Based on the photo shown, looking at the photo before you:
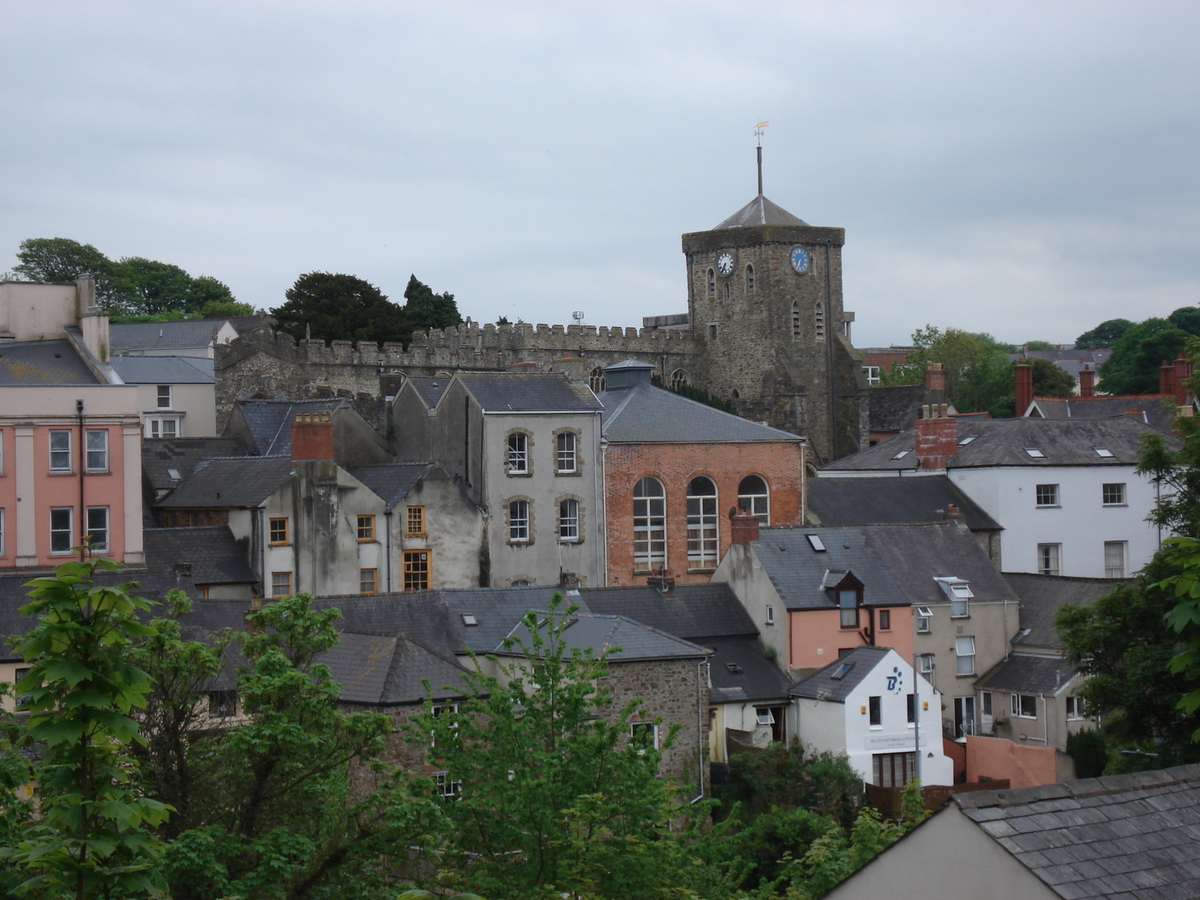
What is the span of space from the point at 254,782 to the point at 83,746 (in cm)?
622

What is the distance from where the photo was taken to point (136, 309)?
94.9 meters

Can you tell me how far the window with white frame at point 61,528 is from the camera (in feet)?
113

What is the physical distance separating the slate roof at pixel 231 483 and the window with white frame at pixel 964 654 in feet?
59.5

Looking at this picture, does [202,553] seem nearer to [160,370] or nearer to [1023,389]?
[160,370]

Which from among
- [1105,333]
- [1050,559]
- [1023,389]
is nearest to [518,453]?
[1050,559]

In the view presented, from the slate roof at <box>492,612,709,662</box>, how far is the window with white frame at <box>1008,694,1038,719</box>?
10204 millimetres

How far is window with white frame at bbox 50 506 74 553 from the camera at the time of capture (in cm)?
3456

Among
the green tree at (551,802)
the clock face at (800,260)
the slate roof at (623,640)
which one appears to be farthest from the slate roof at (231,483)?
the clock face at (800,260)

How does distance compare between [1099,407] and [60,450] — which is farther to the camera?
[1099,407]

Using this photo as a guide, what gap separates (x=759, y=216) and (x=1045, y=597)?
32.8 metres

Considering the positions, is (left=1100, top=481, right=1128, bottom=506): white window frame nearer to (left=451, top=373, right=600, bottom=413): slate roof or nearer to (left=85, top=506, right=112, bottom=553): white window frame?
(left=451, top=373, right=600, bottom=413): slate roof

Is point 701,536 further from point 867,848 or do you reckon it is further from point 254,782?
point 254,782

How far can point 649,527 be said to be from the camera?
43562 millimetres

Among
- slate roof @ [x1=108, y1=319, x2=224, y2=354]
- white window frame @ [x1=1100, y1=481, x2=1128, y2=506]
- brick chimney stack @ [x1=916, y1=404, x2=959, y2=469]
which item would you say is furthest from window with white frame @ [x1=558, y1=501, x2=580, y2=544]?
slate roof @ [x1=108, y1=319, x2=224, y2=354]
